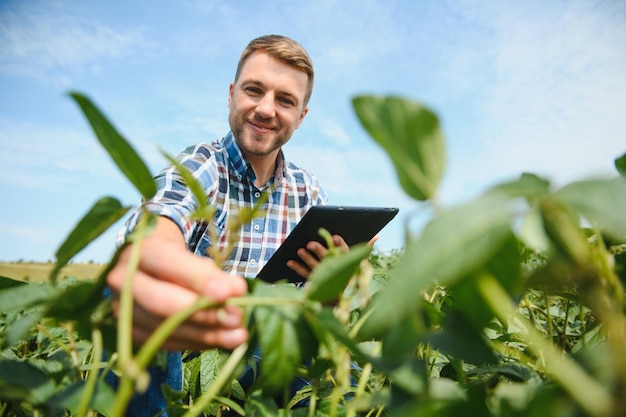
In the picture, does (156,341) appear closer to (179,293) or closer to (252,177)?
(179,293)

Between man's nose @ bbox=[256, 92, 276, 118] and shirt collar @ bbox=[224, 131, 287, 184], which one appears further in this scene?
man's nose @ bbox=[256, 92, 276, 118]

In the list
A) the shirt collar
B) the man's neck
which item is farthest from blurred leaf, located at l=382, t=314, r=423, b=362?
the man's neck

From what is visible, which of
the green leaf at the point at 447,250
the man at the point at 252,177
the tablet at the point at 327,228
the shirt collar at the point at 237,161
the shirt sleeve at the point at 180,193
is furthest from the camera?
the shirt collar at the point at 237,161

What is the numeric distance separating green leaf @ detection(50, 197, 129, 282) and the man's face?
1903 millimetres

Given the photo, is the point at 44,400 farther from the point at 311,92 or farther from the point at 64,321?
the point at 311,92

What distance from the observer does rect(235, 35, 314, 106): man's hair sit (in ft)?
7.95

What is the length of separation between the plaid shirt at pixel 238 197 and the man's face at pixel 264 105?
0.11m

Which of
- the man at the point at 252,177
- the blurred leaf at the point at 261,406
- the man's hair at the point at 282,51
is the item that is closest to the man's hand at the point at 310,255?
the man at the point at 252,177

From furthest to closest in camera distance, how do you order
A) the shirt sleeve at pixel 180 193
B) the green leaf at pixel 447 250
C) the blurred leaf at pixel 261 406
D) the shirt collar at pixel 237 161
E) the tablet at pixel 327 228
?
the shirt collar at pixel 237 161 → the tablet at pixel 327 228 → the shirt sleeve at pixel 180 193 → the blurred leaf at pixel 261 406 → the green leaf at pixel 447 250

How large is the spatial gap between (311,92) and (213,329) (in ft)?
8.83

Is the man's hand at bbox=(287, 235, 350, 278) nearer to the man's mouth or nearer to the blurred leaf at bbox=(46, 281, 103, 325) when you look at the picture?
the blurred leaf at bbox=(46, 281, 103, 325)

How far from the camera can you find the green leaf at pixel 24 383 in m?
0.39

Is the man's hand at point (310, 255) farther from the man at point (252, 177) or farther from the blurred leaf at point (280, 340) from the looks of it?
the blurred leaf at point (280, 340)

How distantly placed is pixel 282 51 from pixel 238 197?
35.1 inches
